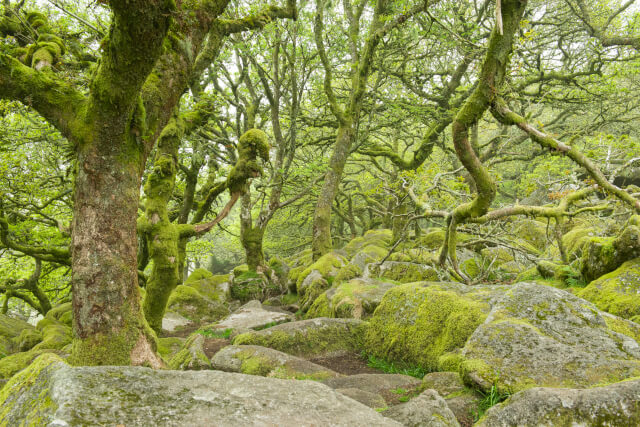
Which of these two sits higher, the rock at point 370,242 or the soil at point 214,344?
the rock at point 370,242

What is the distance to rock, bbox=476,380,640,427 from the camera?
93.4 inches

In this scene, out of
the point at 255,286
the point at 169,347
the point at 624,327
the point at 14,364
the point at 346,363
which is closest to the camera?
the point at 624,327

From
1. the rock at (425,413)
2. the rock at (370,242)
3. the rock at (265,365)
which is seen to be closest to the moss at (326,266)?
the rock at (370,242)

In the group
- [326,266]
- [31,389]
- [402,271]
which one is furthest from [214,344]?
[31,389]

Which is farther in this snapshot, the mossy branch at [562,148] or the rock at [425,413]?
the mossy branch at [562,148]

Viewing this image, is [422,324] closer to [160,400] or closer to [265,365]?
[265,365]

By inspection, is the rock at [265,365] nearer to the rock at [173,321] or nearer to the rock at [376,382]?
the rock at [376,382]

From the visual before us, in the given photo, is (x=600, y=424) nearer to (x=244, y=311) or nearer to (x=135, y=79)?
(x=135, y=79)

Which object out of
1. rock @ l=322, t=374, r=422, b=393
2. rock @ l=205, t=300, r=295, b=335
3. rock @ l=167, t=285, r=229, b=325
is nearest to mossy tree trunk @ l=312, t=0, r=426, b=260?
rock @ l=205, t=300, r=295, b=335

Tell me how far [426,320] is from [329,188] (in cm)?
969

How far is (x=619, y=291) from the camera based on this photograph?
18.7 feet

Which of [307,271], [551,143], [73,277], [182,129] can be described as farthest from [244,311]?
[551,143]

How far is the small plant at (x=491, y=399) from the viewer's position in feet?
12.1

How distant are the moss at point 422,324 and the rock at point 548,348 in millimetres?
1020
